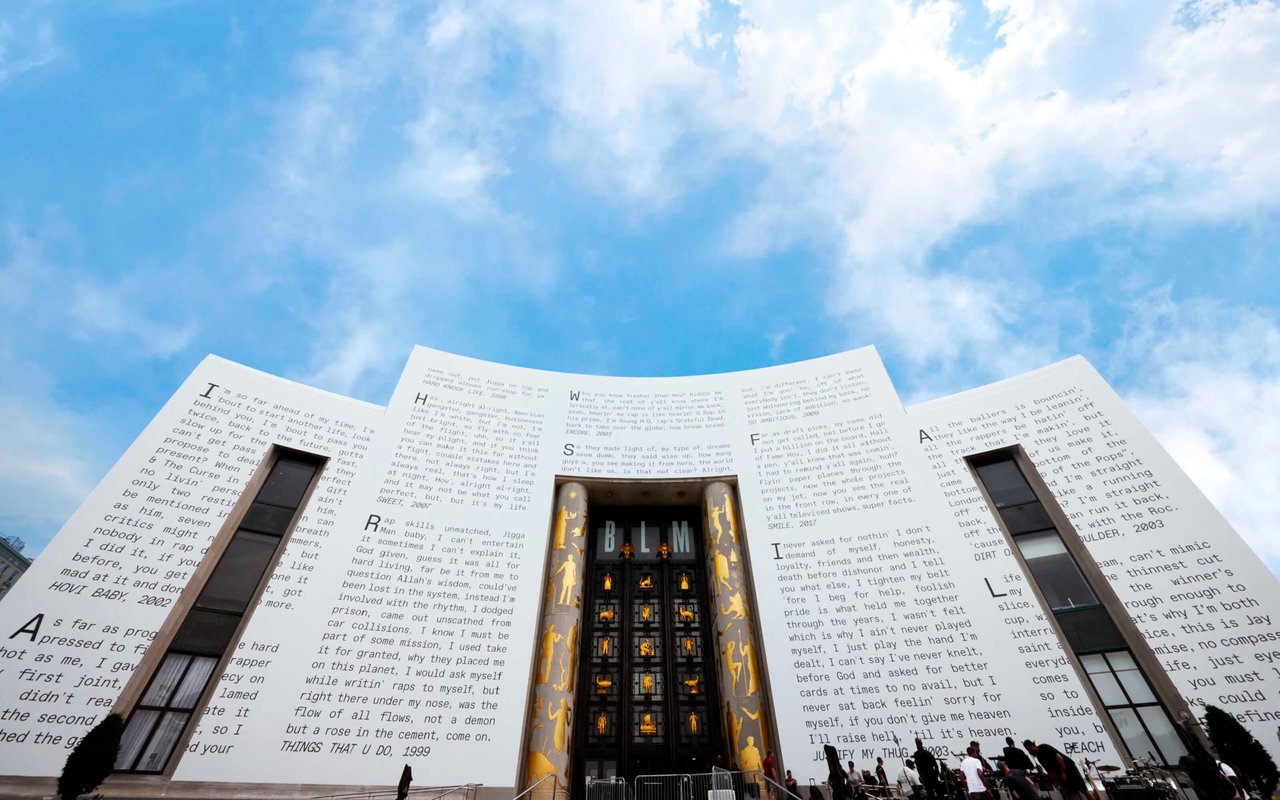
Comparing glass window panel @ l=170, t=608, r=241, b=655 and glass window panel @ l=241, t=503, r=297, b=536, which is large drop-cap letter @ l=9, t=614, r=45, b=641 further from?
glass window panel @ l=241, t=503, r=297, b=536

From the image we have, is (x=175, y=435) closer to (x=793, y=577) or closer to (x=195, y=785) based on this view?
(x=195, y=785)

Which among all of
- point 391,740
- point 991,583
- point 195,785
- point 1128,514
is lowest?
point 195,785

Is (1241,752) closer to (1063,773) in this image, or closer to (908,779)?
(908,779)

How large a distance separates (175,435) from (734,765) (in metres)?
15.1

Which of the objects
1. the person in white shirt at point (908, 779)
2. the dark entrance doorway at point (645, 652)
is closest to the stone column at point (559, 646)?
the dark entrance doorway at point (645, 652)

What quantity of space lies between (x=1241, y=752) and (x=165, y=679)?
18.7 metres

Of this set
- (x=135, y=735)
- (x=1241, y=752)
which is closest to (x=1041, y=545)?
(x=1241, y=752)

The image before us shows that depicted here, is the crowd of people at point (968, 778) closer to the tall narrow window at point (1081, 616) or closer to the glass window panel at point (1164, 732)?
the tall narrow window at point (1081, 616)

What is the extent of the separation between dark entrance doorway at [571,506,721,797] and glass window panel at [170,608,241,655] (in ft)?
26.6

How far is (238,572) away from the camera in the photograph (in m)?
13.2

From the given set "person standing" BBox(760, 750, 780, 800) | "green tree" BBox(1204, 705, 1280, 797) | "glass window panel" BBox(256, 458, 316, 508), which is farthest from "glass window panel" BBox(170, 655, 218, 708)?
"green tree" BBox(1204, 705, 1280, 797)

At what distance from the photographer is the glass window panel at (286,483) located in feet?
47.6

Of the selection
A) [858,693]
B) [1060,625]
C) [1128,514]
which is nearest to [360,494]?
[858,693]

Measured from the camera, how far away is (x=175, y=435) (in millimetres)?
14086
